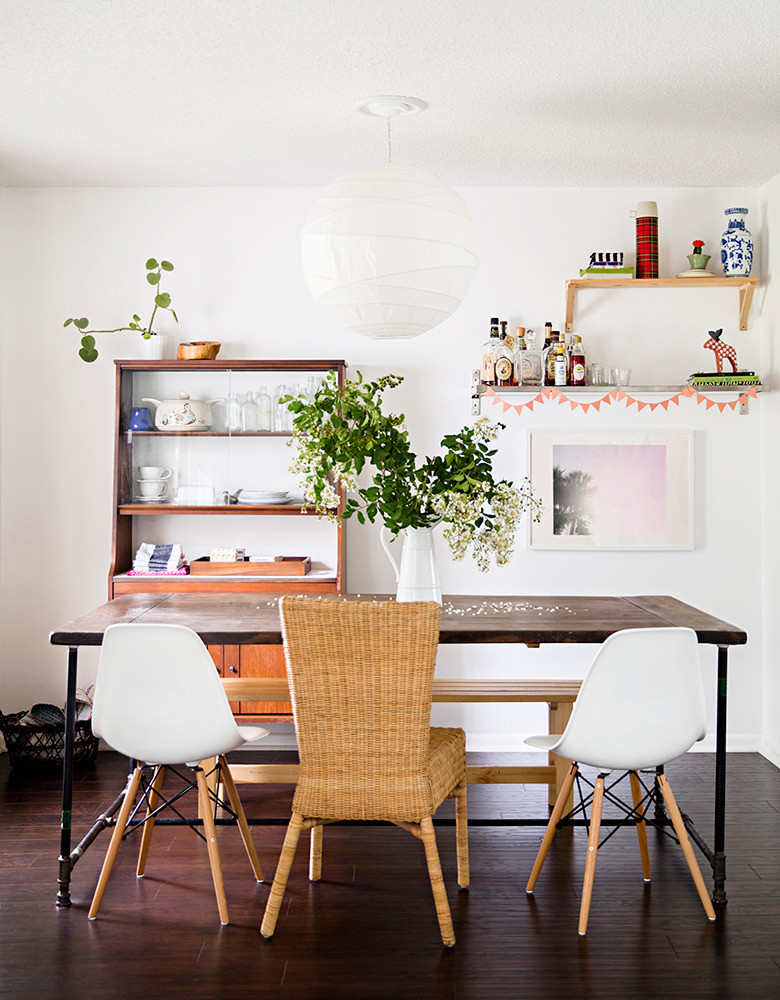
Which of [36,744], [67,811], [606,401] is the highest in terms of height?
[606,401]

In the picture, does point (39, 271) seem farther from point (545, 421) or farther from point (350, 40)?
point (545, 421)

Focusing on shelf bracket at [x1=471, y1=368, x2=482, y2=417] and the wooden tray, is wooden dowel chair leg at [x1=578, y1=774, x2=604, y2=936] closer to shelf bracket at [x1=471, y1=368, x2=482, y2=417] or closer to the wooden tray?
the wooden tray

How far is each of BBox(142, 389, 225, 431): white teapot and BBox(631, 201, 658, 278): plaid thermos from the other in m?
2.23

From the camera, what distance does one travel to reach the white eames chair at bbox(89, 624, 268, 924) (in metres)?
2.56

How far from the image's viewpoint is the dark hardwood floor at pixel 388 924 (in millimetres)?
2363

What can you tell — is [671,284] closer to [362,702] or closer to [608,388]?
[608,388]

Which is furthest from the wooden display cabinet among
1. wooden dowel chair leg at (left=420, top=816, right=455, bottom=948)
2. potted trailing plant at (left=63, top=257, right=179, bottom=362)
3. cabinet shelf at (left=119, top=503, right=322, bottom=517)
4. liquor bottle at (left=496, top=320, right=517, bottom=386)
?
wooden dowel chair leg at (left=420, top=816, right=455, bottom=948)

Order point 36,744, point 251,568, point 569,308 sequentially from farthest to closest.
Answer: point 569,308
point 251,568
point 36,744

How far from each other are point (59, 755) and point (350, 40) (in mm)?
3128

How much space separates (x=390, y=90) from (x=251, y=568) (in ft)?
7.08

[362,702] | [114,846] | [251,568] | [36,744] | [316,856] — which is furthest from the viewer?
[251,568]

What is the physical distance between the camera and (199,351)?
4367 mm

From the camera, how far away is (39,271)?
4543 millimetres

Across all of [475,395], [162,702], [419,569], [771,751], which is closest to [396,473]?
[419,569]
